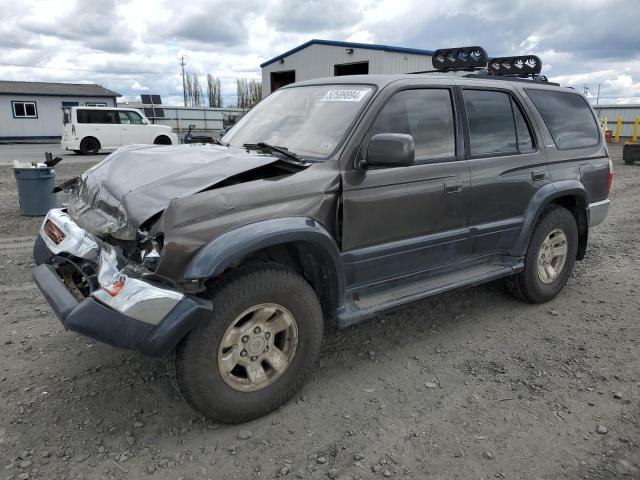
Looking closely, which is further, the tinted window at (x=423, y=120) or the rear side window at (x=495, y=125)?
the rear side window at (x=495, y=125)

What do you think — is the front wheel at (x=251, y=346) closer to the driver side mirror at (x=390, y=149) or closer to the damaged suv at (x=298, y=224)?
the damaged suv at (x=298, y=224)

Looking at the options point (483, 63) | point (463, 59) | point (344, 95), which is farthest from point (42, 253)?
point (483, 63)

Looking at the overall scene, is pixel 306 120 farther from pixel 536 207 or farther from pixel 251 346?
pixel 536 207

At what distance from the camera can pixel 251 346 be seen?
110 inches

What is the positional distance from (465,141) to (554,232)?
1486mm

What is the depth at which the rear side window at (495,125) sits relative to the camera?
3835 millimetres

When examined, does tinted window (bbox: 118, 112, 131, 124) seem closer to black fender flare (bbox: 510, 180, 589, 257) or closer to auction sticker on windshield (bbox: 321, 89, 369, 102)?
auction sticker on windshield (bbox: 321, 89, 369, 102)

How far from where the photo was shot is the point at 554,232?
4.57 m

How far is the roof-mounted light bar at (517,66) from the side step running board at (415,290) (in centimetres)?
193

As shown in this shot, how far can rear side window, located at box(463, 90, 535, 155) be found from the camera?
3.84 meters

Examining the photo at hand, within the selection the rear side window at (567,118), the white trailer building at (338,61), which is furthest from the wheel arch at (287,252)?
the white trailer building at (338,61)

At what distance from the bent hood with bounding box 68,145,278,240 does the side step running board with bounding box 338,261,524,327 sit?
3.50 feet

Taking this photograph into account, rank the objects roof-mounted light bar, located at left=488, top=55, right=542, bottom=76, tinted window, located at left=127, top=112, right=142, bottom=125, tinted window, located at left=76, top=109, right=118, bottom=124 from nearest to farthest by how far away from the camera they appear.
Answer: roof-mounted light bar, located at left=488, top=55, right=542, bottom=76
tinted window, located at left=76, top=109, right=118, bottom=124
tinted window, located at left=127, top=112, right=142, bottom=125

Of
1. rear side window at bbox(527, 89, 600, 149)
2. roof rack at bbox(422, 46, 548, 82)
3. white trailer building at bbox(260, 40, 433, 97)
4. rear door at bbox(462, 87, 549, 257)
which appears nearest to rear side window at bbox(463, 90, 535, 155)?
rear door at bbox(462, 87, 549, 257)
